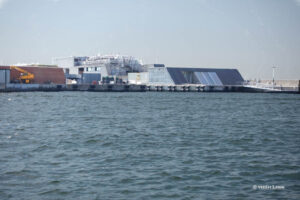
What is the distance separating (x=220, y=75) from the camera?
12206cm

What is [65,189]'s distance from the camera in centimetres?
1168

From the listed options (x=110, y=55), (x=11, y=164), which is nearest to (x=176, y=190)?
(x=11, y=164)

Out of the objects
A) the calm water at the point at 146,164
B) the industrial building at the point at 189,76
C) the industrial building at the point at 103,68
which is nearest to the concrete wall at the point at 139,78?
the industrial building at the point at 189,76

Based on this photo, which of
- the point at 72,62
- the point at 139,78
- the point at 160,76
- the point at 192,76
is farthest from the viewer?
the point at 72,62

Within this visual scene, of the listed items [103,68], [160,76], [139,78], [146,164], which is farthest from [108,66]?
[146,164]

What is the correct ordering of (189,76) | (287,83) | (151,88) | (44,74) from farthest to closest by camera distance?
(189,76)
(287,83)
(151,88)
(44,74)

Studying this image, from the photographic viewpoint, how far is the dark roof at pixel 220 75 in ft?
383

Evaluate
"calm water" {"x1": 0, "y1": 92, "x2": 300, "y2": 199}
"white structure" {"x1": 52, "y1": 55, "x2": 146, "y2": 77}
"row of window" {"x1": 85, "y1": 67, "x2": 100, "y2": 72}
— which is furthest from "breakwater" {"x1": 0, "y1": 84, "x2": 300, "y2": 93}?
"calm water" {"x1": 0, "y1": 92, "x2": 300, "y2": 199}

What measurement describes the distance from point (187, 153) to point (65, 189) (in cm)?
675

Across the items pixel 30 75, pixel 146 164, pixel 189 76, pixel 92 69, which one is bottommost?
pixel 146 164

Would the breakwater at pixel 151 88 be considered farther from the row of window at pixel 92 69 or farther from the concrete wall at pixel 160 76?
the row of window at pixel 92 69

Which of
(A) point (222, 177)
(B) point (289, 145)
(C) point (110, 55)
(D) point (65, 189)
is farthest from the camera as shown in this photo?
(C) point (110, 55)

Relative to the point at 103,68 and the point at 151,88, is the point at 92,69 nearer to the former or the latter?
the point at 103,68

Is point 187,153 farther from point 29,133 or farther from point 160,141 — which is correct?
point 29,133
